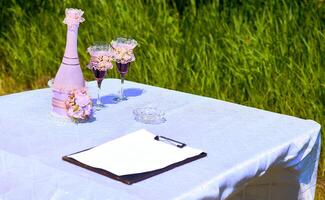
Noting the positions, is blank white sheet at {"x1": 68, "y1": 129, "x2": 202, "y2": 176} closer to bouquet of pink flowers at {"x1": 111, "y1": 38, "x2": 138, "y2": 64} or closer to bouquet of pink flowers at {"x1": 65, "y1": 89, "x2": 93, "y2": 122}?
bouquet of pink flowers at {"x1": 65, "y1": 89, "x2": 93, "y2": 122}

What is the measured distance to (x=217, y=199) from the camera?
6.22 feet

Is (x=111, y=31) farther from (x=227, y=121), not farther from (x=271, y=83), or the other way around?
(x=227, y=121)

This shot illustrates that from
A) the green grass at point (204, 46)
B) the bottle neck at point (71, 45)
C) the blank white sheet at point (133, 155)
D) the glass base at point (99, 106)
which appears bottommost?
the green grass at point (204, 46)

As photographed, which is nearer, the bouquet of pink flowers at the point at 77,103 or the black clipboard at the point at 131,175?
the black clipboard at the point at 131,175

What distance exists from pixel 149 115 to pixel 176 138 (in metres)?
0.19

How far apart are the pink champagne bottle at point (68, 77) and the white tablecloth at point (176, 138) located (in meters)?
0.06

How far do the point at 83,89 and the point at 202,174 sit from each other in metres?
0.57

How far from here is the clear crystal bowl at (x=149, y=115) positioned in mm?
2334

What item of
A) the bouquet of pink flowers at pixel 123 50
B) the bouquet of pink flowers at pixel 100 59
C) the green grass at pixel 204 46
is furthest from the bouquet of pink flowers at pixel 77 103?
the green grass at pixel 204 46

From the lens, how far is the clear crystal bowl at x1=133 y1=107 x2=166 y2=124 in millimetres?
2334

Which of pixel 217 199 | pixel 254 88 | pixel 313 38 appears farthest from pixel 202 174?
pixel 313 38

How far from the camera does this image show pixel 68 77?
2.33 metres

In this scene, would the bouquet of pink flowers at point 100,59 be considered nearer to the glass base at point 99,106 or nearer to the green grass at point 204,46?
the glass base at point 99,106

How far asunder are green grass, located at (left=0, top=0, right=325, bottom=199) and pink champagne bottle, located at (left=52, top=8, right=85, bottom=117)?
1476 mm
